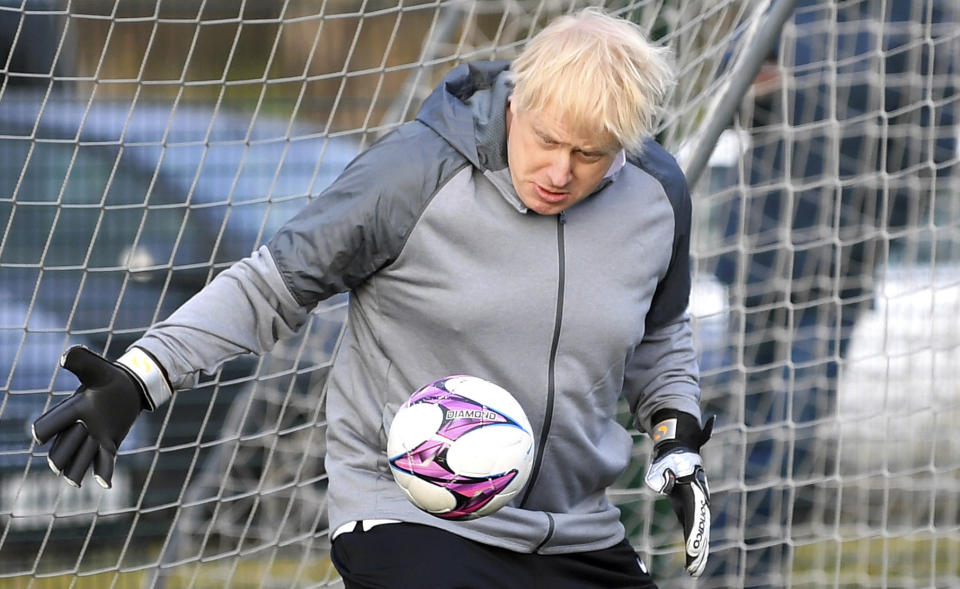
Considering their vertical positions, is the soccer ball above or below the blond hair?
below

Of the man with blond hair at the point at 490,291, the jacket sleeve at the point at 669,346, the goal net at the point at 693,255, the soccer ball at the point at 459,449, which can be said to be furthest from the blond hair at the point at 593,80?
the goal net at the point at 693,255

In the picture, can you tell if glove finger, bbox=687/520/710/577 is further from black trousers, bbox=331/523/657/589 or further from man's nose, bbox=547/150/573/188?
man's nose, bbox=547/150/573/188

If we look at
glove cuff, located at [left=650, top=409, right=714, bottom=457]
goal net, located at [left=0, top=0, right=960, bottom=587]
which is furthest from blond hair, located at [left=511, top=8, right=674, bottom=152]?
goal net, located at [left=0, top=0, right=960, bottom=587]

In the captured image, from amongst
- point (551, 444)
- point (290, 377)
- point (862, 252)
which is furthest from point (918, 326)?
point (551, 444)

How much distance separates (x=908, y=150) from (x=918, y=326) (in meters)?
0.71

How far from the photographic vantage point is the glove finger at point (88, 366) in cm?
197

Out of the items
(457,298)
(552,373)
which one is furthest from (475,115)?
(552,373)

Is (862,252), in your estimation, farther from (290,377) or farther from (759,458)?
(290,377)

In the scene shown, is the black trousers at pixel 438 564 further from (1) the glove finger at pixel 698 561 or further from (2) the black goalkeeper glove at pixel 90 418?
(2) the black goalkeeper glove at pixel 90 418

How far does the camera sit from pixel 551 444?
230 centimetres

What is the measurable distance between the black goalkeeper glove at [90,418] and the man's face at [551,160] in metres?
0.70

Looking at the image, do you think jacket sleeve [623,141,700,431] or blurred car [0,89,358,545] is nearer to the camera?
jacket sleeve [623,141,700,431]

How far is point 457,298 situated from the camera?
2205 millimetres

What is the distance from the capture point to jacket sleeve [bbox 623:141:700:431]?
2.46 m
